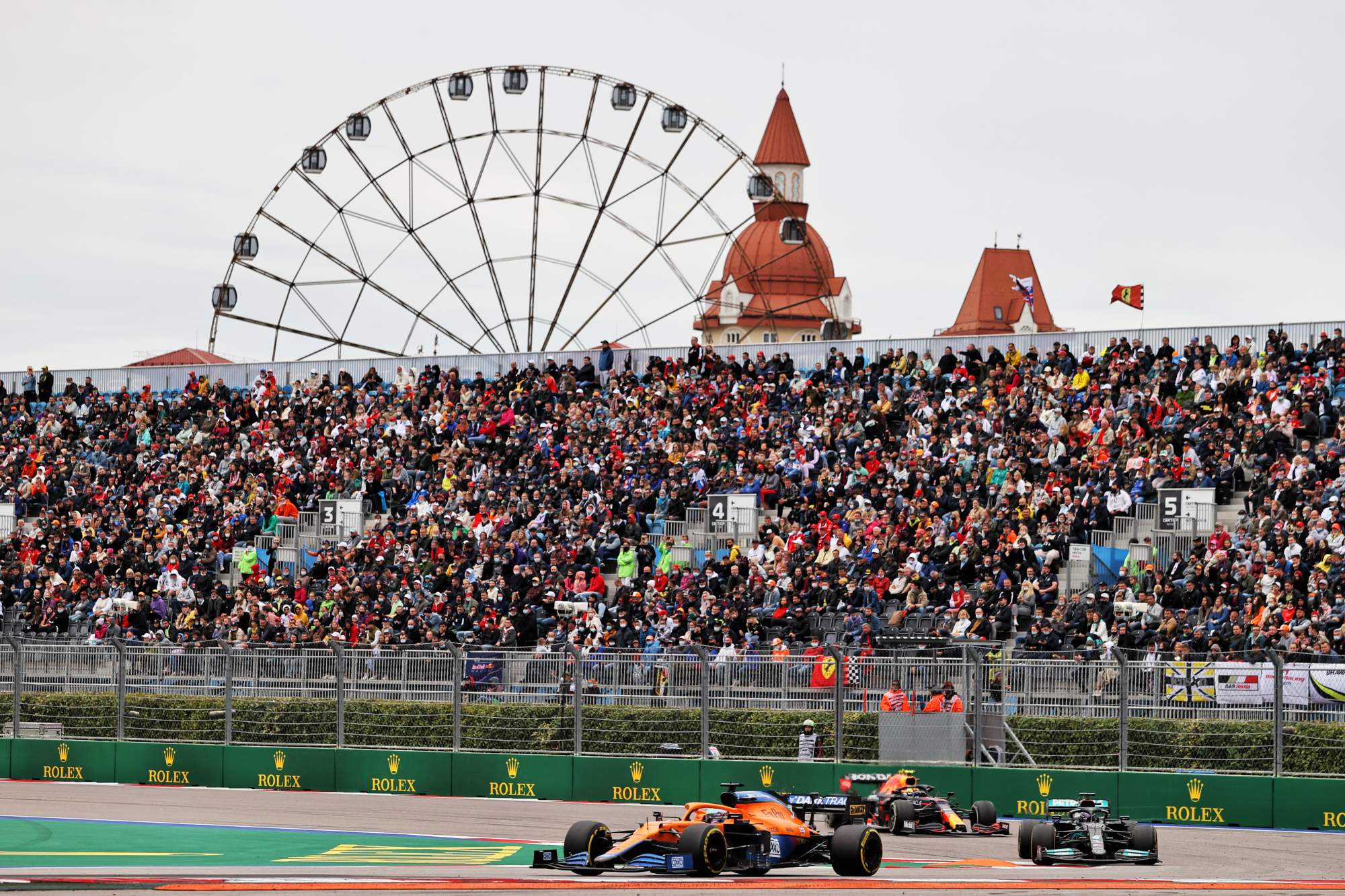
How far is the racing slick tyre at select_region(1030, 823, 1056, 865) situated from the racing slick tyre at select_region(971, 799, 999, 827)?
2.50 metres

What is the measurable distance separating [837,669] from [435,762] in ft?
18.4

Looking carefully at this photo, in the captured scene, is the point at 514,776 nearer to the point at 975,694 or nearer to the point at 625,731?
Result: the point at 625,731

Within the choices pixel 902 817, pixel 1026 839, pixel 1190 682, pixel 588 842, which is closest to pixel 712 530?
pixel 1190 682

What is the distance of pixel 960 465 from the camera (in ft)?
108

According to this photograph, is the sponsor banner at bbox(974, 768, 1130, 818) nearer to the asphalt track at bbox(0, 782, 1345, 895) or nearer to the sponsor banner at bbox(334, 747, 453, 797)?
the asphalt track at bbox(0, 782, 1345, 895)

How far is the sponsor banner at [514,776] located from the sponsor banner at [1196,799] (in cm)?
681

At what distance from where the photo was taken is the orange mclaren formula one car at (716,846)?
50.3 ft

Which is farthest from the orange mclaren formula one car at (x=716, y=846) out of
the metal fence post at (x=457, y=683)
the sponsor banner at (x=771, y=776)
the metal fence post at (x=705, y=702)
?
the metal fence post at (x=457, y=683)

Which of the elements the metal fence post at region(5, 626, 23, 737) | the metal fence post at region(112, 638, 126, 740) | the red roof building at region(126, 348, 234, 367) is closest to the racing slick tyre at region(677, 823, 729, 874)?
the metal fence post at region(112, 638, 126, 740)

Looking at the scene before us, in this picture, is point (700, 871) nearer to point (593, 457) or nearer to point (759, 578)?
point (759, 578)

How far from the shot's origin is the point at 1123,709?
21438 millimetres

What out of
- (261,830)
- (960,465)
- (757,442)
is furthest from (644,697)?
(757,442)

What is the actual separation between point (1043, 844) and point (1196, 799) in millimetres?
5303

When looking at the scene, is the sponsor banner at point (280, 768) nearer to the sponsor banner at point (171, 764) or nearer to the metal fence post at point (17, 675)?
the sponsor banner at point (171, 764)
